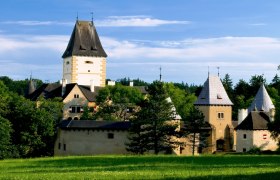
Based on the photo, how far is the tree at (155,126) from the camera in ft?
175

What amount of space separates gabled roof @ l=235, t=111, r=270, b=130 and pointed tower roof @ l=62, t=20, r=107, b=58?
1314 inches

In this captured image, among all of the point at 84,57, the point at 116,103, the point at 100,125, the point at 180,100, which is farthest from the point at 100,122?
the point at 84,57

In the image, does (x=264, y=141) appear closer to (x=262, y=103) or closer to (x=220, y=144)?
A: (x=220, y=144)

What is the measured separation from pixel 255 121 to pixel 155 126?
18640mm

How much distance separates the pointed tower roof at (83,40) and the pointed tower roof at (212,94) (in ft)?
95.8

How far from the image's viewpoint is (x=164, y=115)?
5425 centimetres

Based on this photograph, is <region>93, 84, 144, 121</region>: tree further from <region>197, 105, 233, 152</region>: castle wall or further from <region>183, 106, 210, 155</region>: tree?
<region>183, 106, 210, 155</region>: tree

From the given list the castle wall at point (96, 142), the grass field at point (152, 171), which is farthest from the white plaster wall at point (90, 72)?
the grass field at point (152, 171)

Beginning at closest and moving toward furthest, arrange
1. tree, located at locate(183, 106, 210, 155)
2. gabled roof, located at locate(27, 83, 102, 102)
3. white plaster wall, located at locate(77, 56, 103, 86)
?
tree, located at locate(183, 106, 210, 155) → gabled roof, located at locate(27, 83, 102, 102) → white plaster wall, located at locate(77, 56, 103, 86)

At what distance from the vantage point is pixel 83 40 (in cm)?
9300

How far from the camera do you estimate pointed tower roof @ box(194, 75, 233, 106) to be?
226 ft

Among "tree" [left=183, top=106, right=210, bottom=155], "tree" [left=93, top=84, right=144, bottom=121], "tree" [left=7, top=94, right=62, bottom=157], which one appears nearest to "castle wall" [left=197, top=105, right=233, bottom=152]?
"tree" [left=183, top=106, right=210, bottom=155]

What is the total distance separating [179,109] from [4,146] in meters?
36.9

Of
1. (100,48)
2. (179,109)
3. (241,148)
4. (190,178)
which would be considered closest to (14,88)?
(100,48)
